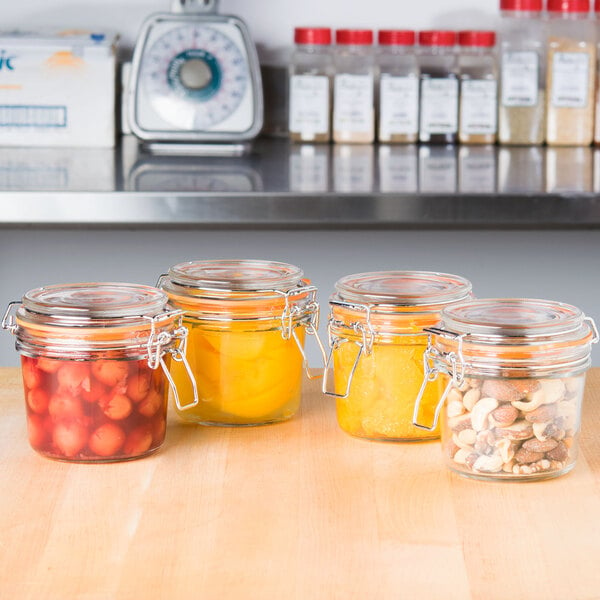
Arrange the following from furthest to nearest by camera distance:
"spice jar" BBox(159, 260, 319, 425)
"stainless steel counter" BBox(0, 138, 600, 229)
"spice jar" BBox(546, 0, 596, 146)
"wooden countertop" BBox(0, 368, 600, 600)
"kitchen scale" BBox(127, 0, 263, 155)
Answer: "spice jar" BBox(546, 0, 596, 146), "kitchen scale" BBox(127, 0, 263, 155), "stainless steel counter" BBox(0, 138, 600, 229), "spice jar" BBox(159, 260, 319, 425), "wooden countertop" BBox(0, 368, 600, 600)

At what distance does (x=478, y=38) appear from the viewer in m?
2.06

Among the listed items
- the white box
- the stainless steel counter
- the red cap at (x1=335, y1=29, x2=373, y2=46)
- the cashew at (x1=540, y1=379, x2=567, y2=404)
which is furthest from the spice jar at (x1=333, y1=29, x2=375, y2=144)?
the cashew at (x1=540, y1=379, x2=567, y2=404)

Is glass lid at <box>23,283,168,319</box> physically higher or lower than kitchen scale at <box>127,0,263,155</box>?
lower

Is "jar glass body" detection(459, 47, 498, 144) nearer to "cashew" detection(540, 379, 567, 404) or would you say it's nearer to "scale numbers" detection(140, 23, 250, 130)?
"scale numbers" detection(140, 23, 250, 130)

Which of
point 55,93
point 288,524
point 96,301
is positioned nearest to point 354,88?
point 55,93

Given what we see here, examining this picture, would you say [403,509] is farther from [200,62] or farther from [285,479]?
[200,62]

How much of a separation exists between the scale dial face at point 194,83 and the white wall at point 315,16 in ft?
0.97

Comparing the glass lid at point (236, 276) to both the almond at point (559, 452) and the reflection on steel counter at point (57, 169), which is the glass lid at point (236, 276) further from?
the reflection on steel counter at point (57, 169)

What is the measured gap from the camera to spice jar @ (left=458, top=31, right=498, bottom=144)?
81.1 inches

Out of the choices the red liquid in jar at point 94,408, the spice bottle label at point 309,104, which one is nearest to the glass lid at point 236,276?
the red liquid in jar at point 94,408

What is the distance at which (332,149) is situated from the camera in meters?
2.03

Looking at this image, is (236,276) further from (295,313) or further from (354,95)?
(354,95)

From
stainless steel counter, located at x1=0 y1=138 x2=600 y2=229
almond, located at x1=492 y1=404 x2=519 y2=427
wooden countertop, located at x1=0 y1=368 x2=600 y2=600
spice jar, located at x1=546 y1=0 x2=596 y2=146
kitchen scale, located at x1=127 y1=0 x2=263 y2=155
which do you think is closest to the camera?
wooden countertop, located at x1=0 y1=368 x2=600 y2=600

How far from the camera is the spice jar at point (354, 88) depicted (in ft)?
6.68
